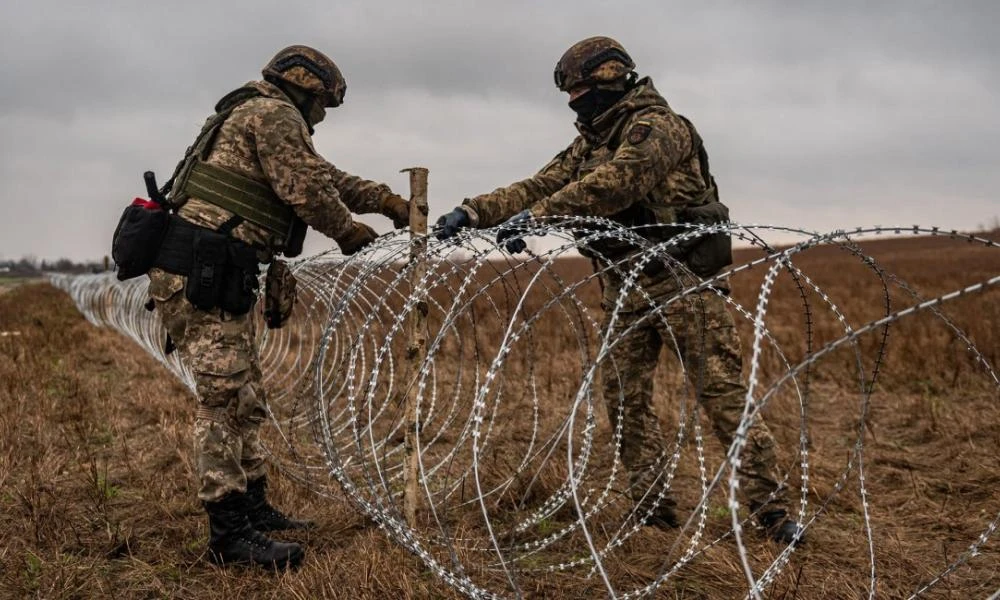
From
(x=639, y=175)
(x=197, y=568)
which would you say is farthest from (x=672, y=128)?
(x=197, y=568)

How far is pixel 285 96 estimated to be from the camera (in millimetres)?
3473

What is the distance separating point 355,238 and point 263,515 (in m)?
1.49

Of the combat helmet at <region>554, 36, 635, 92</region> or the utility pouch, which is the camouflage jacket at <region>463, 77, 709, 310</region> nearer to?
the combat helmet at <region>554, 36, 635, 92</region>

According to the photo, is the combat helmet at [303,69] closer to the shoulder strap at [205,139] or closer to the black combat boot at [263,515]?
the shoulder strap at [205,139]

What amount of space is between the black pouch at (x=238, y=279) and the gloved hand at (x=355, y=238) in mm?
483

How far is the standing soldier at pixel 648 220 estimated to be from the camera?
11.2 feet

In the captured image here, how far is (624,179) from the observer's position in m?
3.39

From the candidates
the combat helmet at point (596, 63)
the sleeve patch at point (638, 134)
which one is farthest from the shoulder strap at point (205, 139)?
the sleeve patch at point (638, 134)

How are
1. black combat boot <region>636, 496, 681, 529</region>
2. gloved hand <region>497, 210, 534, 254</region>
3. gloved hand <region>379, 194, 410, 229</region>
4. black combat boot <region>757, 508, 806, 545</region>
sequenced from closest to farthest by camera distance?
1. gloved hand <region>497, 210, 534, 254</region>
2. black combat boot <region>757, 508, 806, 545</region>
3. gloved hand <region>379, 194, 410, 229</region>
4. black combat boot <region>636, 496, 681, 529</region>

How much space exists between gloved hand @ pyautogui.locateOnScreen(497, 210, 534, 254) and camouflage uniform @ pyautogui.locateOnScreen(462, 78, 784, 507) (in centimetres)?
10

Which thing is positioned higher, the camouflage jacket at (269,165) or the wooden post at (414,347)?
the camouflage jacket at (269,165)

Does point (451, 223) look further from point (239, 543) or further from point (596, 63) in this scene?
point (239, 543)

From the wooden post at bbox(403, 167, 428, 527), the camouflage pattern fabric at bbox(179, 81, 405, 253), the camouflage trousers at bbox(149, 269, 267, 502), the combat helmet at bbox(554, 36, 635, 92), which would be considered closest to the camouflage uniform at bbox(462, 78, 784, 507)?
the combat helmet at bbox(554, 36, 635, 92)

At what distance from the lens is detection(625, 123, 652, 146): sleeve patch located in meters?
3.42
